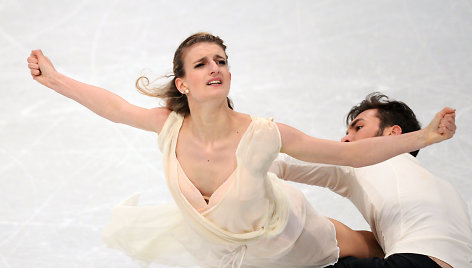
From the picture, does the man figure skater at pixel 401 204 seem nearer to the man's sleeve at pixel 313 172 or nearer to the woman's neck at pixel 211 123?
the man's sleeve at pixel 313 172

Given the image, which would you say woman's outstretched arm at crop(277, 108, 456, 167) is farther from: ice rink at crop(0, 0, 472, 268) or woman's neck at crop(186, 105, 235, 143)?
ice rink at crop(0, 0, 472, 268)

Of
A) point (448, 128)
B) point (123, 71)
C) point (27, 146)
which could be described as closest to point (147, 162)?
point (27, 146)

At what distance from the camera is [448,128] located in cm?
271

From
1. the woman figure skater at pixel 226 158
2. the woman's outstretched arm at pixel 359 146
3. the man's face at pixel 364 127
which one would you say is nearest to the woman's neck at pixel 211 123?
the woman figure skater at pixel 226 158

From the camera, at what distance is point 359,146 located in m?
2.79

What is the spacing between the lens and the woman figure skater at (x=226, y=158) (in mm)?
2744

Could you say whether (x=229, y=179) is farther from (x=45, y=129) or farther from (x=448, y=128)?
(x=45, y=129)

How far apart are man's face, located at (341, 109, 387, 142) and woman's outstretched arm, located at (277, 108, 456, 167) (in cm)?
92


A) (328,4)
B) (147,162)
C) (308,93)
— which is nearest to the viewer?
(147,162)

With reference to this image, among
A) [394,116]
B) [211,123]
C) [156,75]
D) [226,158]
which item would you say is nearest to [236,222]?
[226,158]

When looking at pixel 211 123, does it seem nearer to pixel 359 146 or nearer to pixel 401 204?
pixel 359 146

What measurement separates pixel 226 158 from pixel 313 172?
2.89 ft

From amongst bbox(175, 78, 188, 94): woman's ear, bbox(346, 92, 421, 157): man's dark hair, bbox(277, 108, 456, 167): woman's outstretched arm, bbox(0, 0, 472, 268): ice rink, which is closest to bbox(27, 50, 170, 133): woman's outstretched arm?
bbox(175, 78, 188, 94): woman's ear

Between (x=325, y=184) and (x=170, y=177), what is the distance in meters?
1.13
